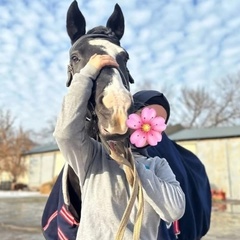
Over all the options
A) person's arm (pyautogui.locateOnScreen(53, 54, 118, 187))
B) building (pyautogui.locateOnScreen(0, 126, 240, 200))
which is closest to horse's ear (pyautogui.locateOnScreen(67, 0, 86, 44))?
person's arm (pyautogui.locateOnScreen(53, 54, 118, 187))

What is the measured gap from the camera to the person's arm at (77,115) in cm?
106

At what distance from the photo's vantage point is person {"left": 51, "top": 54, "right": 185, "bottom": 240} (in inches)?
42.4

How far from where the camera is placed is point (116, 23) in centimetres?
172

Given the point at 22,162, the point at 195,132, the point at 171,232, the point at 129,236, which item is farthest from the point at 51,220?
the point at 22,162

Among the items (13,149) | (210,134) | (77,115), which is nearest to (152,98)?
(77,115)

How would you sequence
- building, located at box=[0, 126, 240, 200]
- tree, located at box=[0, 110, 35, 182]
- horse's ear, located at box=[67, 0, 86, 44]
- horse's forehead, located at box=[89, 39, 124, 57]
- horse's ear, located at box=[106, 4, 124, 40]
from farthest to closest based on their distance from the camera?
tree, located at box=[0, 110, 35, 182]
building, located at box=[0, 126, 240, 200]
horse's ear, located at box=[106, 4, 124, 40]
horse's ear, located at box=[67, 0, 86, 44]
horse's forehead, located at box=[89, 39, 124, 57]

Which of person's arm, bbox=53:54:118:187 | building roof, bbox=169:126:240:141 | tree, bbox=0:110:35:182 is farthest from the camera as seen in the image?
tree, bbox=0:110:35:182

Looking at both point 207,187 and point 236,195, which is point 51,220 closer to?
point 207,187

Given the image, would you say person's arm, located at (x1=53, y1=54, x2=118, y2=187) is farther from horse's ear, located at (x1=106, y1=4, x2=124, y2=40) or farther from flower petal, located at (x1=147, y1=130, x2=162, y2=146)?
horse's ear, located at (x1=106, y1=4, x2=124, y2=40)

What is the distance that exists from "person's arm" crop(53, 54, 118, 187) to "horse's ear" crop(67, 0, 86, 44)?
512mm

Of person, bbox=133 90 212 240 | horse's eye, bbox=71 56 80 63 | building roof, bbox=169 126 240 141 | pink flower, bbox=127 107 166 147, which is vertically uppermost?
building roof, bbox=169 126 240 141

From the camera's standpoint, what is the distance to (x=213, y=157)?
17828mm

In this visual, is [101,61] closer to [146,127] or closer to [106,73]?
[106,73]

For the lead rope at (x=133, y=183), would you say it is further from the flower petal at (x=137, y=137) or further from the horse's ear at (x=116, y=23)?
the horse's ear at (x=116, y=23)
